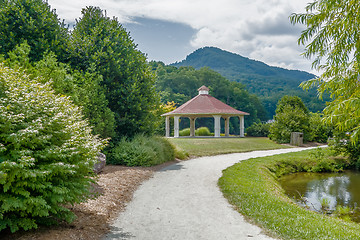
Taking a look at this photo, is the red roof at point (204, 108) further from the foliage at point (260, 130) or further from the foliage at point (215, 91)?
the foliage at point (215, 91)

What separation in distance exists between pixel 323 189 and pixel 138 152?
703 cm

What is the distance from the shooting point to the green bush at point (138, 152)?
434 inches

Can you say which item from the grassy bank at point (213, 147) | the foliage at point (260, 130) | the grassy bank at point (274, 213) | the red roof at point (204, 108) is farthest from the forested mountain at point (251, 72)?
the grassy bank at point (274, 213)

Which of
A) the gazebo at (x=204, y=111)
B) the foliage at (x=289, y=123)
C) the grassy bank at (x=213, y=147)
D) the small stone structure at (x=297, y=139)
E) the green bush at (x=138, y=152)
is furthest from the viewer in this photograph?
the gazebo at (x=204, y=111)

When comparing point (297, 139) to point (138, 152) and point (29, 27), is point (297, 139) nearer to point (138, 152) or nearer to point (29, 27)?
point (138, 152)

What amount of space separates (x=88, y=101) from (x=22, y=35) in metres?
3.64

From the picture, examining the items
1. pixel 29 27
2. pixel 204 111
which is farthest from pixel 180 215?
pixel 204 111

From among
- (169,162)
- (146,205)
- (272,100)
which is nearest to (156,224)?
(146,205)

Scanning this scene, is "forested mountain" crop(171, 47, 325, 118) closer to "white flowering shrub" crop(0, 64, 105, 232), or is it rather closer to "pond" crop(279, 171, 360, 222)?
"pond" crop(279, 171, 360, 222)

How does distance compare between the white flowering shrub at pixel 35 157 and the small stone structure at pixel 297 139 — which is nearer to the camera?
the white flowering shrub at pixel 35 157

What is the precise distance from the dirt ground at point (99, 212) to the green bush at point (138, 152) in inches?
53.4

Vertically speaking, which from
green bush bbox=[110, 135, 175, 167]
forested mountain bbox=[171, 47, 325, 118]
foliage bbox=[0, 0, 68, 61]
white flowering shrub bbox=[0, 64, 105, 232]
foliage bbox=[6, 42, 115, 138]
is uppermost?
forested mountain bbox=[171, 47, 325, 118]

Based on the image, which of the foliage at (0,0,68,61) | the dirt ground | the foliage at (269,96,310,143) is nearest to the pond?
the dirt ground

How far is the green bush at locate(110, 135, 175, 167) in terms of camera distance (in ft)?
36.1
